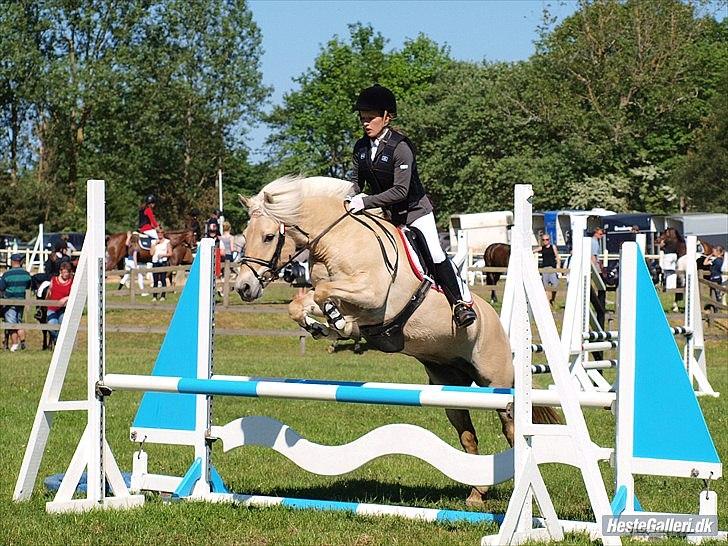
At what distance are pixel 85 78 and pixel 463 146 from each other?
1855 cm

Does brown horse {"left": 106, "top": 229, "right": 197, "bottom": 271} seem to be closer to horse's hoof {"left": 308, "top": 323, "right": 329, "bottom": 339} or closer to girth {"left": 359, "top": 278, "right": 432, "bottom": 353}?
girth {"left": 359, "top": 278, "right": 432, "bottom": 353}

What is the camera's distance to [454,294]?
7.43 m

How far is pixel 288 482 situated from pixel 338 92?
199ft

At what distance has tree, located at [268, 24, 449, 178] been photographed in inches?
2537

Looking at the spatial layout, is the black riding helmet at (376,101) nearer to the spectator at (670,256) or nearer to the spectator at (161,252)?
the spectator at (670,256)

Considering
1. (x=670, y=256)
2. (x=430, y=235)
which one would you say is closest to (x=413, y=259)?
(x=430, y=235)

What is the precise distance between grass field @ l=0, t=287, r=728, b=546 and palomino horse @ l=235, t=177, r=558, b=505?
942mm

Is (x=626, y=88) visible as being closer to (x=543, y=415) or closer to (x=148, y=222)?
(x=148, y=222)

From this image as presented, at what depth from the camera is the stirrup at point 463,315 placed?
729cm

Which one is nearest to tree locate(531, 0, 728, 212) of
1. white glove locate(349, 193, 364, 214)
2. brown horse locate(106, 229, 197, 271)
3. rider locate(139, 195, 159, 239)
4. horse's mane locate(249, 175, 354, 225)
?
brown horse locate(106, 229, 197, 271)

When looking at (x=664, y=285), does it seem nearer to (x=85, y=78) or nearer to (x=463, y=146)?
(x=463, y=146)

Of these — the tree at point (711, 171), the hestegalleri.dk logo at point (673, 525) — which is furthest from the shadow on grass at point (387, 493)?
the tree at point (711, 171)

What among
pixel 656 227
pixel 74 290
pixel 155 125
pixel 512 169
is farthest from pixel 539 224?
pixel 74 290

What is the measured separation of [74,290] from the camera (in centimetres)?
669
